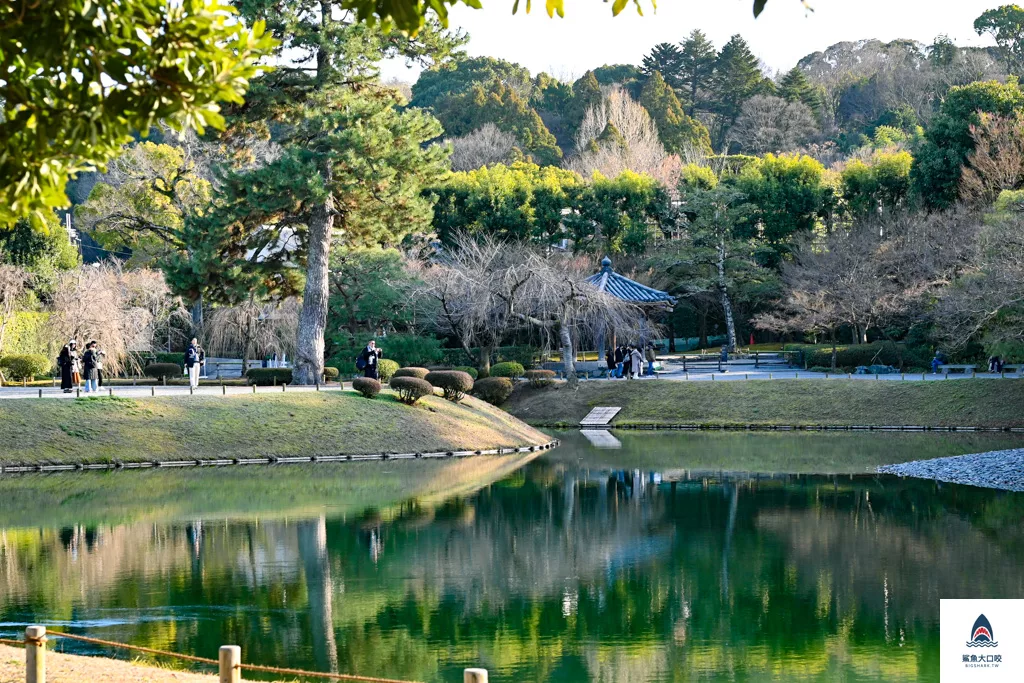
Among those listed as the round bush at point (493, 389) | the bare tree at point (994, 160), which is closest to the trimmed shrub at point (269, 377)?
the round bush at point (493, 389)

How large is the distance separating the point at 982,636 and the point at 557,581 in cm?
612

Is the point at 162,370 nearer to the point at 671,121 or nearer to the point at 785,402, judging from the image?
the point at 785,402

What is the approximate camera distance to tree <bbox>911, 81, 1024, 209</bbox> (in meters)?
45.6

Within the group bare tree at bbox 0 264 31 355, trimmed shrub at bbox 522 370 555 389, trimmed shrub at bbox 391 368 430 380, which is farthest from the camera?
trimmed shrub at bbox 522 370 555 389

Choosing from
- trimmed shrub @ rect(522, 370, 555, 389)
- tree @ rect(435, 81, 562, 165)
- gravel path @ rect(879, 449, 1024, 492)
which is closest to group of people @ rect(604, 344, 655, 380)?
trimmed shrub @ rect(522, 370, 555, 389)

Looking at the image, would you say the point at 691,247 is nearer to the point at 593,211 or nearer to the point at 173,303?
the point at 593,211

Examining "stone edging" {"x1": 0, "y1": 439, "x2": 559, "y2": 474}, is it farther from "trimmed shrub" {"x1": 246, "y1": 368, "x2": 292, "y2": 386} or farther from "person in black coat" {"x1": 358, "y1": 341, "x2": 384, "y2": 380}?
"trimmed shrub" {"x1": 246, "y1": 368, "x2": 292, "y2": 386}

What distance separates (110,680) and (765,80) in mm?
73286

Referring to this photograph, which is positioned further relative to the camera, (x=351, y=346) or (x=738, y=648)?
(x=351, y=346)

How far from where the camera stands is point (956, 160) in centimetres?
4547

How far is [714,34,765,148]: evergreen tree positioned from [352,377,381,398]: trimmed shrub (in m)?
50.6

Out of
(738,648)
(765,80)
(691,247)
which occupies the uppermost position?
(765,80)

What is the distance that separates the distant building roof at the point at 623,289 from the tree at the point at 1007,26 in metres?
32.2

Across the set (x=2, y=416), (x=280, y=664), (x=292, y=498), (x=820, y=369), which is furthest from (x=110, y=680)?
(x=820, y=369)
